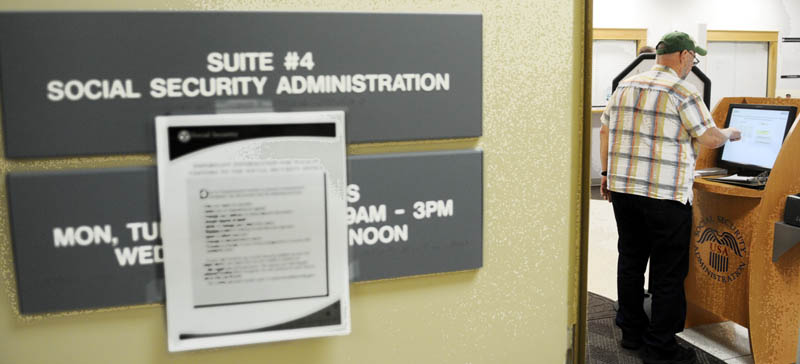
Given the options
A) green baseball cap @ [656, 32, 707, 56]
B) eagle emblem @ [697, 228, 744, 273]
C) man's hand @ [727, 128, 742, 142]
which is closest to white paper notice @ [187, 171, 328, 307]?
green baseball cap @ [656, 32, 707, 56]

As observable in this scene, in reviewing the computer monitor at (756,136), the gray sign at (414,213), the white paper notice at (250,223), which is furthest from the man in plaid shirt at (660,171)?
the white paper notice at (250,223)

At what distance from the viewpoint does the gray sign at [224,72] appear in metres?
0.77

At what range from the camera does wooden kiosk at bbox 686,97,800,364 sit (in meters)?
2.63

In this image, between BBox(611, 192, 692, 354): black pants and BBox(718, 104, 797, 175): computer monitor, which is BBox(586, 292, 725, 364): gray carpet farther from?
BBox(718, 104, 797, 175): computer monitor

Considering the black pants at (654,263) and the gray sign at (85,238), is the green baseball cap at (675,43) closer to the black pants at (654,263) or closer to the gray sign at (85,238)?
the black pants at (654,263)

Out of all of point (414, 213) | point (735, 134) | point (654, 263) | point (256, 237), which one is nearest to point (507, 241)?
point (414, 213)

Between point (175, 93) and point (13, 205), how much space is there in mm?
243

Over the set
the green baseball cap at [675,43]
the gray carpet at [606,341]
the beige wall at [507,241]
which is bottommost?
the gray carpet at [606,341]

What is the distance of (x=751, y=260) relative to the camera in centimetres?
274

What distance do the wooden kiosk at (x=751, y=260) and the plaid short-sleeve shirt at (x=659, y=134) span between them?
1.08ft

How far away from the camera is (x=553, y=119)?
0.97 m

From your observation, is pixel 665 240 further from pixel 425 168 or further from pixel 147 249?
pixel 147 249

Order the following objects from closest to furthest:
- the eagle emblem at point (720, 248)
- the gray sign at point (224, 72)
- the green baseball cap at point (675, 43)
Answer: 1. the gray sign at point (224, 72)
2. the green baseball cap at point (675, 43)
3. the eagle emblem at point (720, 248)

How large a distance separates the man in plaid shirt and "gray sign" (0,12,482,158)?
2052 mm
